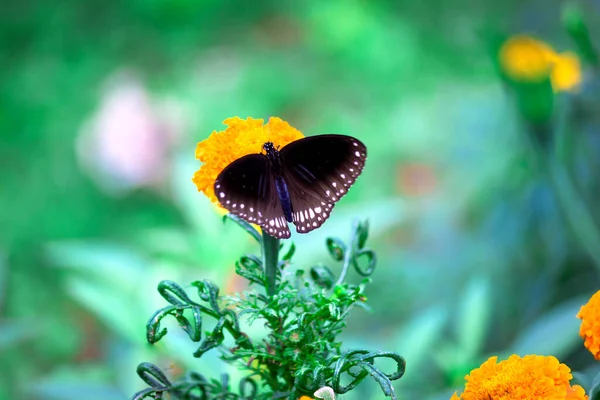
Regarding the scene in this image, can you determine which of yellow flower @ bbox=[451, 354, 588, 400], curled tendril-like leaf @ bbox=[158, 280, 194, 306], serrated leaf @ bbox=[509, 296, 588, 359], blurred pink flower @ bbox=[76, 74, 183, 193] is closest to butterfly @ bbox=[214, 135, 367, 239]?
curled tendril-like leaf @ bbox=[158, 280, 194, 306]

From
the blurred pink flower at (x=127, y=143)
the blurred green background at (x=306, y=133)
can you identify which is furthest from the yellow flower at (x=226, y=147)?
the blurred pink flower at (x=127, y=143)

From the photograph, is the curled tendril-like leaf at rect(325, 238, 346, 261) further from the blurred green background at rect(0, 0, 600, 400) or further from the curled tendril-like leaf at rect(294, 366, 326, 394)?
the blurred green background at rect(0, 0, 600, 400)

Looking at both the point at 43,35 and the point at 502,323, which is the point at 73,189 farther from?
the point at 502,323

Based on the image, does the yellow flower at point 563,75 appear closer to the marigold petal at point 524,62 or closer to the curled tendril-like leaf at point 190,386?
the marigold petal at point 524,62

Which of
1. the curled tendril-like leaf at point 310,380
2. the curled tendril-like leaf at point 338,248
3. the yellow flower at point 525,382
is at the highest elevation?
the curled tendril-like leaf at point 338,248

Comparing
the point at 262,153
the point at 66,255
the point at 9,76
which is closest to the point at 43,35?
the point at 9,76

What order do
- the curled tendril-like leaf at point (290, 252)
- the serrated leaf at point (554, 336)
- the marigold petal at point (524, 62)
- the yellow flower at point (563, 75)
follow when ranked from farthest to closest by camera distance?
the yellow flower at point (563, 75), the marigold petal at point (524, 62), the serrated leaf at point (554, 336), the curled tendril-like leaf at point (290, 252)

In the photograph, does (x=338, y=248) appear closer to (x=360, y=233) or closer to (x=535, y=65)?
(x=360, y=233)
